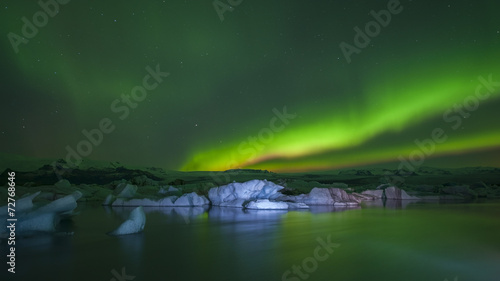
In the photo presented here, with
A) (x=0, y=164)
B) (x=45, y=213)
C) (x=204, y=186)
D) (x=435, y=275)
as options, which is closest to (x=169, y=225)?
(x=45, y=213)

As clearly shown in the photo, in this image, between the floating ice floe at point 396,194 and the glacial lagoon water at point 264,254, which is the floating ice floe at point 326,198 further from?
the glacial lagoon water at point 264,254

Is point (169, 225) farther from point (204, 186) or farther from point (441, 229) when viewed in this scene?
point (204, 186)

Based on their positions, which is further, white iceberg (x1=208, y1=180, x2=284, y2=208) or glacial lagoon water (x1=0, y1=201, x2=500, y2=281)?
white iceberg (x1=208, y1=180, x2=284, y2=208)

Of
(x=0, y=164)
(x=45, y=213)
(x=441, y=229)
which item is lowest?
(x=441, y=229)

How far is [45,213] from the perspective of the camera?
26.8 ft

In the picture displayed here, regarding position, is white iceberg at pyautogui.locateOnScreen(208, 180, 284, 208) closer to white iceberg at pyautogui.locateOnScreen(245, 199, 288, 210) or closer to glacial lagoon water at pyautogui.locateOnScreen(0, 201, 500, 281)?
white iceberg at pyautogui.locateOnScreen(245, 199, 288, 210)

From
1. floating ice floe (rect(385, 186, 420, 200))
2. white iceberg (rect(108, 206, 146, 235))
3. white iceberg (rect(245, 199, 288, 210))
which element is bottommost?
floating ice floe (rect(385, 186, 420, 200))

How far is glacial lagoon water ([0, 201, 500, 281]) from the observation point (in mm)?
4727

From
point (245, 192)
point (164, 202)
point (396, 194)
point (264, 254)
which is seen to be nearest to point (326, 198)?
point (245, 192)

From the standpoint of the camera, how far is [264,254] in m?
6.19

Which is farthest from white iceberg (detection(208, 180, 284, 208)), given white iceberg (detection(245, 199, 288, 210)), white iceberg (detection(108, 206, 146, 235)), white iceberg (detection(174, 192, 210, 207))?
white iceberg (detection(108, 206, 146, 235))

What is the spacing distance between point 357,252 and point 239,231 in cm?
387

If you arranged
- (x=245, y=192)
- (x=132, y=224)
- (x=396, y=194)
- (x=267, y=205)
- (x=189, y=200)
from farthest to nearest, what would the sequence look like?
(x=396, y=194)
(x=189, y=200)
(x=245, y=192)
(x=267, y=205)
(x=132, y=224)

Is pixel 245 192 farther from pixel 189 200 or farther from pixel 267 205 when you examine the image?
pixel 189 200
